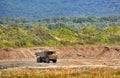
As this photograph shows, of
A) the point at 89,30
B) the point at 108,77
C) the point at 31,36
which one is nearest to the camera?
the point at 108,77

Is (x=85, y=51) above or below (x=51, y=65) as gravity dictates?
below

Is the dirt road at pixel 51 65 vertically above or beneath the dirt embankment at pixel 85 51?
above

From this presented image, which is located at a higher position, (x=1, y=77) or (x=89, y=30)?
(x=1, y=77)

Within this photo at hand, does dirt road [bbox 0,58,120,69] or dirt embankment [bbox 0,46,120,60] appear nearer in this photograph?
dirt road [bbox 0,58,120,69]

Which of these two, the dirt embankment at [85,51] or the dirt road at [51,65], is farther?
the dirt embankment at [85,51]

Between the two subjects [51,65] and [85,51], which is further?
[85,51]

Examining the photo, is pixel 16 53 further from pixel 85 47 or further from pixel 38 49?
pixel 85 47

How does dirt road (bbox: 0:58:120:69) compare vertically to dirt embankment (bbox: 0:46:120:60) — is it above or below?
above

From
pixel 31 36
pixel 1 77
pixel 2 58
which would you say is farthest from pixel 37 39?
pixel 1 77

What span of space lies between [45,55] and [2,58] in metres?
17.0

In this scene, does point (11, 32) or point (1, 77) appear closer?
point (1, 77)

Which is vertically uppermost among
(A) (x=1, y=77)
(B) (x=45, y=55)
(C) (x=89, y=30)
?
(A) (x=1, y=77)

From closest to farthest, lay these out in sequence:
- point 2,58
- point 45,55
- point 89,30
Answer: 1. point 45,55
2. point 2,58
3. point 89,30

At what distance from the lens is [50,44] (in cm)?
12325
